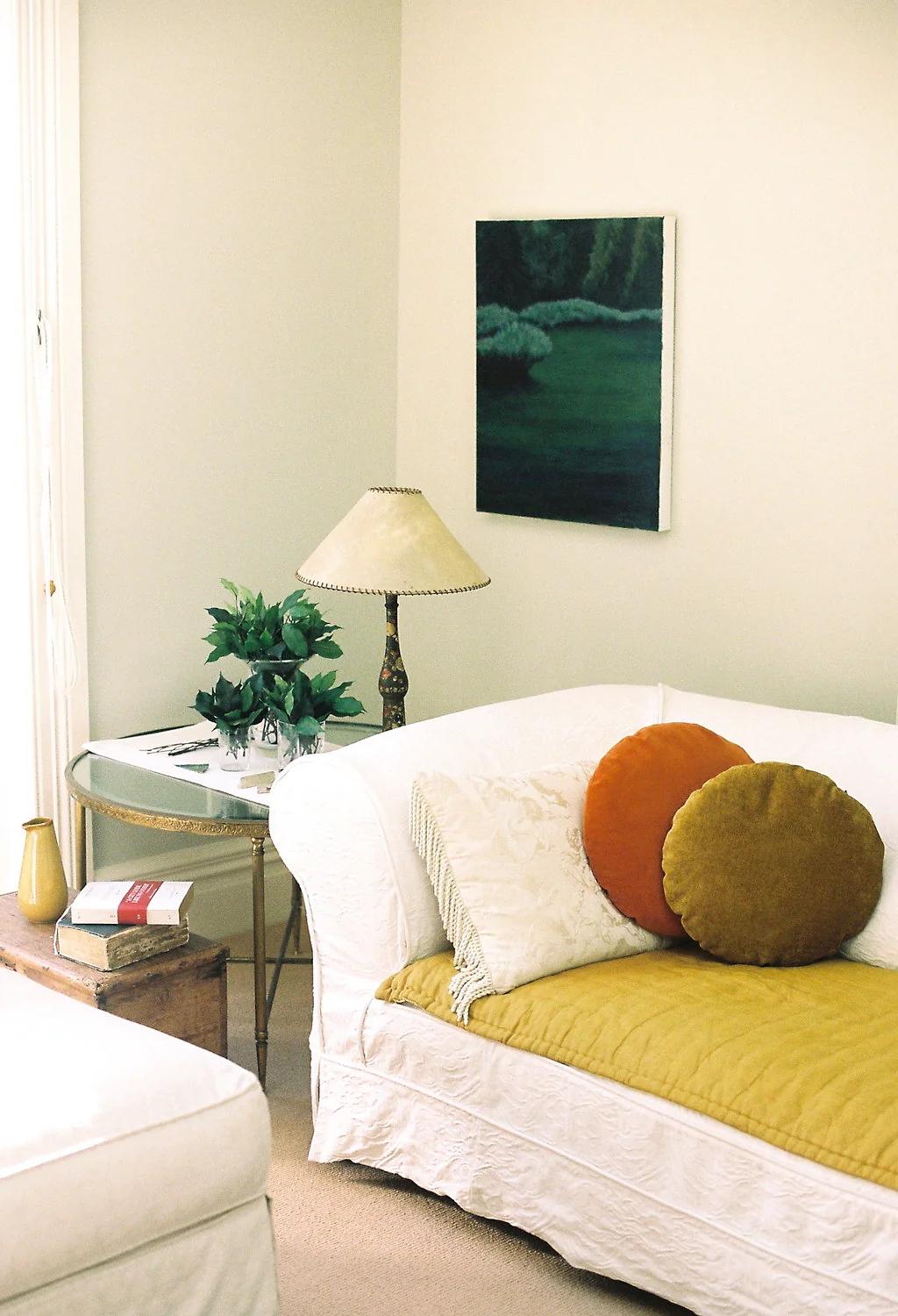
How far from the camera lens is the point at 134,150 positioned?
3354mm

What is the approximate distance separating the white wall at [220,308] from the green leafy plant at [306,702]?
2.12ft

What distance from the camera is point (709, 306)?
3.27 metres

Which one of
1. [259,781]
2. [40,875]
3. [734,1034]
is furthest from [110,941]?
[734,1034]

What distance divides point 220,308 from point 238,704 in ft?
3.65

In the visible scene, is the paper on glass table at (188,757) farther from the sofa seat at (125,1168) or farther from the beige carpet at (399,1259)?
the sofa seat at (125,1168)

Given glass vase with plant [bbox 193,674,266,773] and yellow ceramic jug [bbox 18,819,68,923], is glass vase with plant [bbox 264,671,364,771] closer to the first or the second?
glass vase with plant [bbox 193,674,266,773]

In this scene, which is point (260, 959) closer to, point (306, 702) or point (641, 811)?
point (306, 702)

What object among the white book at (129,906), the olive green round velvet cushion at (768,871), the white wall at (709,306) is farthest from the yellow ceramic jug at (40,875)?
the white wall at (709,306)

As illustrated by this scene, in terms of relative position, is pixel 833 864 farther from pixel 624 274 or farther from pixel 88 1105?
pixel 624 274

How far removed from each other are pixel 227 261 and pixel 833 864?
211cm

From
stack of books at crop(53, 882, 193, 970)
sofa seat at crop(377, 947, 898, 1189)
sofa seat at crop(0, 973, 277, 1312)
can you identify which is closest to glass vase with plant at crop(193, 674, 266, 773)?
stack of books at crop(53, 882, 193, 970)

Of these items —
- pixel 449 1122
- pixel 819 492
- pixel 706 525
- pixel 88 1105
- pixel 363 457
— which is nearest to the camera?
pixel 88 1105

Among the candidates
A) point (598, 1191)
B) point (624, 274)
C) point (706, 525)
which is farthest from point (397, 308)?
point (598, 1191)

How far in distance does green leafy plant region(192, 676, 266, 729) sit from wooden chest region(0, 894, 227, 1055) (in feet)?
1.59
